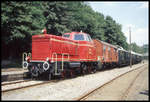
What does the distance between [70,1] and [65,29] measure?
8789 mm

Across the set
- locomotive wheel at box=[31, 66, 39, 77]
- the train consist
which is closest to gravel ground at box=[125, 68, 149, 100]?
the train consist

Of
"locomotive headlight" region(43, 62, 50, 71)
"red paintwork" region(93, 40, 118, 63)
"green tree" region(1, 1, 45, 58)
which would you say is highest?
"green tree" region(1, 1, 45, 58)

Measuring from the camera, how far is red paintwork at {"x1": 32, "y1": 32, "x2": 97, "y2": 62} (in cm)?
1180

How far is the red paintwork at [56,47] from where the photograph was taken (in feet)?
38.7

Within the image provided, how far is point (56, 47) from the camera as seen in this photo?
1216 centimetres

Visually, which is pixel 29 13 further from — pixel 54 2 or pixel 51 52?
pixel 51 52

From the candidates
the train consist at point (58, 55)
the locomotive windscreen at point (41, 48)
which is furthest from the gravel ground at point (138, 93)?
the locomotive windscreen at point (41, 48)

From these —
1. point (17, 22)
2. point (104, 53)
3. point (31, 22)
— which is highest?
point (31, 22)

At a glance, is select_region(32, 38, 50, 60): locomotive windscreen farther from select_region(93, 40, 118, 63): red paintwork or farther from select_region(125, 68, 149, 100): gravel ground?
select_region(93, 40, 118, 63): red paintwork

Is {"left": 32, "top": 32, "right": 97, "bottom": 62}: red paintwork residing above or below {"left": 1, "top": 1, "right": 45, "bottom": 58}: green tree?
below

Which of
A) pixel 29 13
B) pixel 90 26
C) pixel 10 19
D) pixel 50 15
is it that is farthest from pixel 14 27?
pixel 90 26

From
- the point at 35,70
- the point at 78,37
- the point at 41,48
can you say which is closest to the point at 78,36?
the point at 78,37

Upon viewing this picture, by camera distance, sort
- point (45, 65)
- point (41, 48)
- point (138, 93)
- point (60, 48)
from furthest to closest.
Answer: point (60, 48)
point (41, 48)
point (45, 65)
point (138, 93)

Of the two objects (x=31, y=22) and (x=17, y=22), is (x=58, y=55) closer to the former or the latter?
(x=17, y=22)
